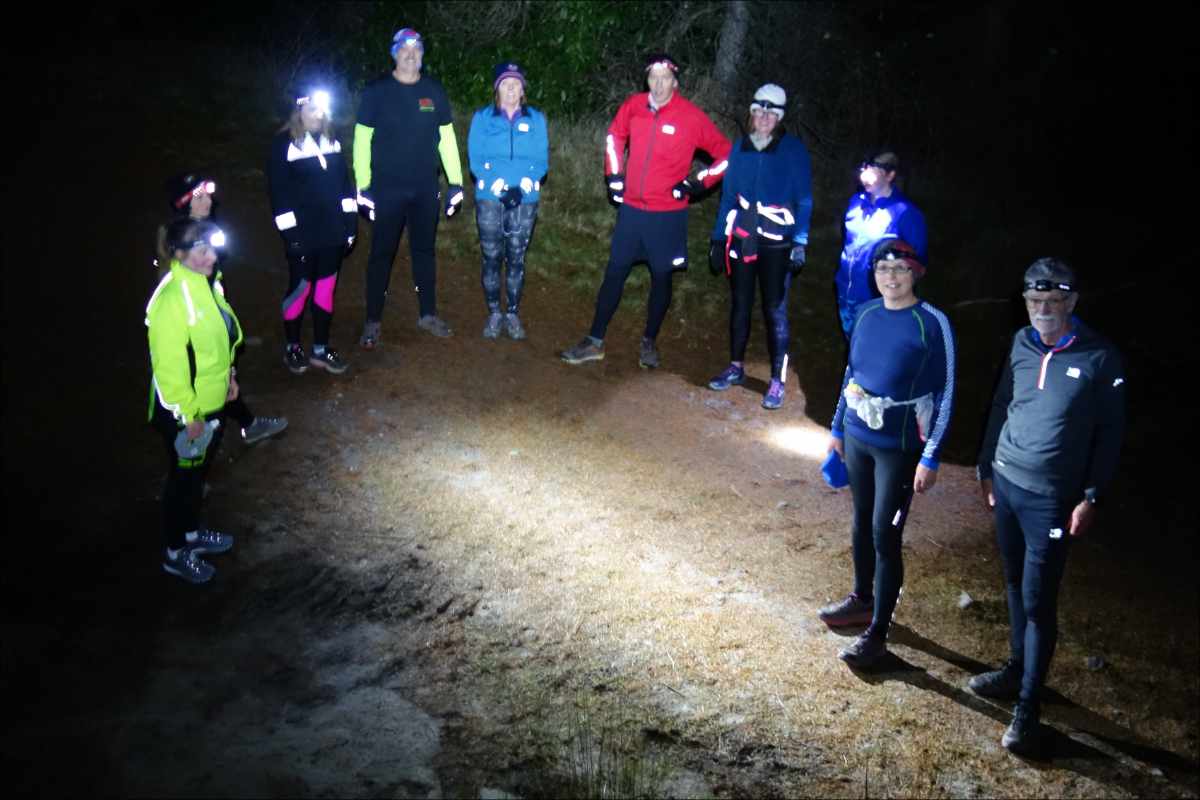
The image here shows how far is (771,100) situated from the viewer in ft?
25.7

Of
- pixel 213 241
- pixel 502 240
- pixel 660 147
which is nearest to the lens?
pixel 213 241

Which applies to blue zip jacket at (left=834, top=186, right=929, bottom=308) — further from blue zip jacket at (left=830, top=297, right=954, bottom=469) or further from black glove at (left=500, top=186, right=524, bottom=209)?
black glove at (left=500, top=186, right=524, bottom=209)

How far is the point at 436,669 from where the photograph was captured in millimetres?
5094

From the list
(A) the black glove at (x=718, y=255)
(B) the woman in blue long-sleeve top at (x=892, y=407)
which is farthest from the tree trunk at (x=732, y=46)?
(B) the woman in blue long-sleeve top at (x=892, y=407)

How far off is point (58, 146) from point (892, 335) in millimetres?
10318

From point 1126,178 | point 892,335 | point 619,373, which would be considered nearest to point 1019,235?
point 1126,178

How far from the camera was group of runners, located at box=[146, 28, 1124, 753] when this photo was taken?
184 inches

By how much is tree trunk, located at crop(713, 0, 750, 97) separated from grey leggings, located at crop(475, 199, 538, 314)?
19.7 feet

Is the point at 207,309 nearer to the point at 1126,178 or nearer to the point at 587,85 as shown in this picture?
the point at 587,85

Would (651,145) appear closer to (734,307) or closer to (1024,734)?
(734,307)

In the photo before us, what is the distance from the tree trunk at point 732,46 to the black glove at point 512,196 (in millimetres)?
6093

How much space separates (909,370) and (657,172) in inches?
160

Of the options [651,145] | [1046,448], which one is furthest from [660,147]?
[1046,448]

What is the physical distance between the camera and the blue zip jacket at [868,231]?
7.24m
